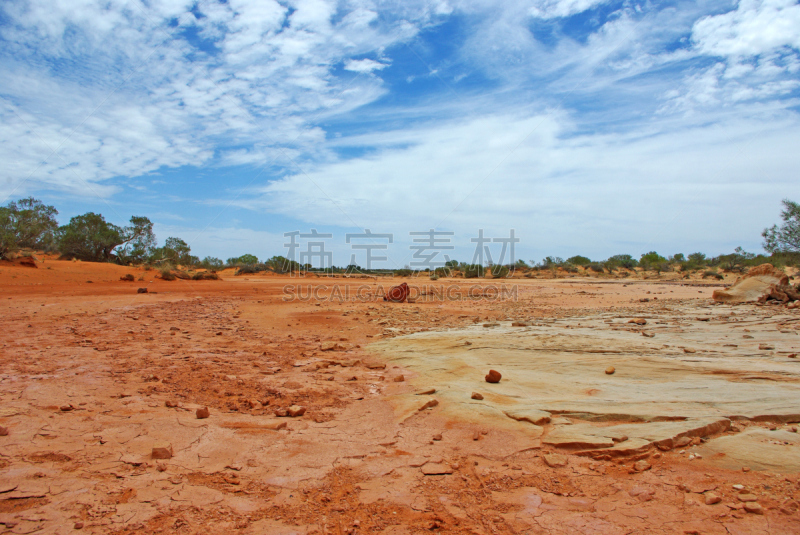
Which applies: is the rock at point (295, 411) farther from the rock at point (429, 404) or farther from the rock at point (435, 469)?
the rock at point (435, 469)

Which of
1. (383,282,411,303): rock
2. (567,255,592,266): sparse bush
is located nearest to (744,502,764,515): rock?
(383,282,411,303): rock

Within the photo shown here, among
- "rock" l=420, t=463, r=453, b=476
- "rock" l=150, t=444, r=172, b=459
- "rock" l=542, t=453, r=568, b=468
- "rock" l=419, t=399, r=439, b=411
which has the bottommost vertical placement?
"rock" l=420, t=463, r=453, b=476

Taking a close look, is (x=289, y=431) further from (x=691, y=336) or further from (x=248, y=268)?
(x=248, y=268)

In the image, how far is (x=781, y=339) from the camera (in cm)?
563

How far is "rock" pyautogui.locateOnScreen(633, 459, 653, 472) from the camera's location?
107 inches

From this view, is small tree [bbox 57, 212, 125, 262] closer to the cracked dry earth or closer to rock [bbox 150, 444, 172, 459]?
the cracked dry earth

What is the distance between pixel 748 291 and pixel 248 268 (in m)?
34.5

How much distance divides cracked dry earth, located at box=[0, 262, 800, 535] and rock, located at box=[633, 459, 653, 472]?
0.08 ft

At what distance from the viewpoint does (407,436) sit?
11.4 ft

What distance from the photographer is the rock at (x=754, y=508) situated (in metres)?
Result: 2.17

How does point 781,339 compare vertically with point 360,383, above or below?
above

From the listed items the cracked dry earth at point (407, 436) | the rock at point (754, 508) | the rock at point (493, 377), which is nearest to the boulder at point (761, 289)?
the cracked dry earth at point (407, 436)

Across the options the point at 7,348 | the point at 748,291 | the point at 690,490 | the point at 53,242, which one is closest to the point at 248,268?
the point at 53,242

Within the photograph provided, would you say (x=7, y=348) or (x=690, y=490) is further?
(x=7, y=348)
